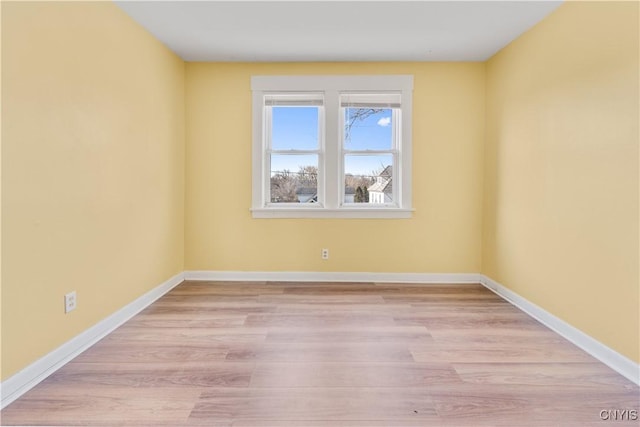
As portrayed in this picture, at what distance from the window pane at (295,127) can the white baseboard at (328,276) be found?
1456 millimetres

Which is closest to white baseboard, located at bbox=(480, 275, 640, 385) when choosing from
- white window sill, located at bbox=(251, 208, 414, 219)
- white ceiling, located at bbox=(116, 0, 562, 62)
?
white window sill, located at bbox=(251, 208, 414, 219)

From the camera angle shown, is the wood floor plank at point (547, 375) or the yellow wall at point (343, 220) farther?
the yellow wall at point (343, 220)

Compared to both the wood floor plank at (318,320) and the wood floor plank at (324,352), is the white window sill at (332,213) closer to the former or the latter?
the wood floor plank at (318,320)

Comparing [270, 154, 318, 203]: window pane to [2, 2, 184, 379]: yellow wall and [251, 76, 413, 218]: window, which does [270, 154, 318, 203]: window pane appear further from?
[2, 2, 184, 379]: yellow wall

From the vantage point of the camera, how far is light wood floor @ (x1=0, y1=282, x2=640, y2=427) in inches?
62.8

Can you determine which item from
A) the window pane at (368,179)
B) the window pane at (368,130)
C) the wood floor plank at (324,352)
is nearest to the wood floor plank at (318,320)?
the wood floor plank at (324,352)

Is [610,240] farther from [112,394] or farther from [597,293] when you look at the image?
[112,394]

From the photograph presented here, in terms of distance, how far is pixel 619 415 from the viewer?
5.26 feet

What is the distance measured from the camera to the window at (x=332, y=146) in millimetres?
3734

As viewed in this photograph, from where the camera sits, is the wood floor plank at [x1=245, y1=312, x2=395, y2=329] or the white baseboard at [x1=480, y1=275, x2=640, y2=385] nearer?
the white baseboard at [x1=480, y1=275, x2=640, y2=385]

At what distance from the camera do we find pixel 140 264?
296 cm

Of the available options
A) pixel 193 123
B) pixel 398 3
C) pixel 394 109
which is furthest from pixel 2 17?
pixel 394 109

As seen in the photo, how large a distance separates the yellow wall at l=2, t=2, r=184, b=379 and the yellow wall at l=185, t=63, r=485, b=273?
1.83 ft

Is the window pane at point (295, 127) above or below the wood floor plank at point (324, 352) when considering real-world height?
above
